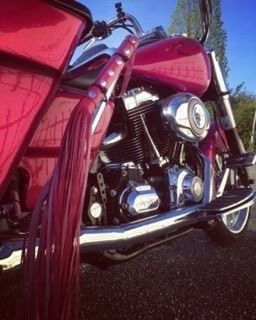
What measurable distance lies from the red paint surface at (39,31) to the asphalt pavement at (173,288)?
3.76 ft

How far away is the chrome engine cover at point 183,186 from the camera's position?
191cm

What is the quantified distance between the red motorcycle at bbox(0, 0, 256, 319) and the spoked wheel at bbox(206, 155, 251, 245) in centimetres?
1

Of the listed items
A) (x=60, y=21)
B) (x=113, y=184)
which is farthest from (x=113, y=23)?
(x=60, y=21)

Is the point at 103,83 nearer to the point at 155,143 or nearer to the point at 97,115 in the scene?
the point at 97,115

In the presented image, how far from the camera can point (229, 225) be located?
9.09 ft

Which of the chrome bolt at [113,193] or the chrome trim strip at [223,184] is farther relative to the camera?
the chrome trim strip at [223,184]

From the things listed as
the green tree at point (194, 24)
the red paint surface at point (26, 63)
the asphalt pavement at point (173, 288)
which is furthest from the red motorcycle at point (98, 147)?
the green tree at point (194, 24)

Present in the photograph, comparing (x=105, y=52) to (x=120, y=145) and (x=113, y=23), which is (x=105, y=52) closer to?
(x=120, y=145)

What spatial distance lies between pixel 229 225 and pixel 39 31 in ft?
7.28

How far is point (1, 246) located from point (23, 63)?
0.57m

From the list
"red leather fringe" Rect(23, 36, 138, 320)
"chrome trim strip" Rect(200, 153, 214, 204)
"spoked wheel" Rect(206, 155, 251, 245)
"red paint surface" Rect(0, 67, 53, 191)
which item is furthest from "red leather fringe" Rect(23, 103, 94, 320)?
"spoked wheel" Rect(206, 155, 251, 245)

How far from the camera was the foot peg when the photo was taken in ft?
8.13

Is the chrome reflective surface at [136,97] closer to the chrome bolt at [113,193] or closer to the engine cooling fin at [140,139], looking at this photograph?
the engine cooling fin at [140,139]

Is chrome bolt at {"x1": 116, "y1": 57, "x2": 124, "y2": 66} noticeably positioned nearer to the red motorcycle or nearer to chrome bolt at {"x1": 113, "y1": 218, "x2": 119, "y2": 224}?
the red motorcycle
